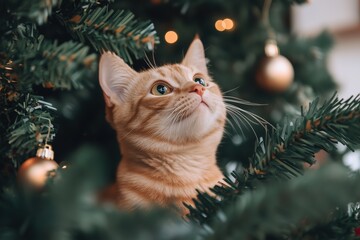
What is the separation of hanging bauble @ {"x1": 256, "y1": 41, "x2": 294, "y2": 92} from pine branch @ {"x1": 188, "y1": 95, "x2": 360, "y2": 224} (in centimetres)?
46

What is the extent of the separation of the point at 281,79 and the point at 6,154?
2.02ft

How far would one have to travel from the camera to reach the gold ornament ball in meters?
0.90

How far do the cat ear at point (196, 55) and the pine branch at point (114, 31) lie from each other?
0.12 m

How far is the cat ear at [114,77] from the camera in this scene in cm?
53

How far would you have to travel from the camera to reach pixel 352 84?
154 centimetres

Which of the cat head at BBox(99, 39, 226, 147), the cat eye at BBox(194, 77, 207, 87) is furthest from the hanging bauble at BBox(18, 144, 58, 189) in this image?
the cat eye at BBox(194, 77, 207, 87)

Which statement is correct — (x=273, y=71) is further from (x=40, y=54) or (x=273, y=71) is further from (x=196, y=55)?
(x=40, y=54)

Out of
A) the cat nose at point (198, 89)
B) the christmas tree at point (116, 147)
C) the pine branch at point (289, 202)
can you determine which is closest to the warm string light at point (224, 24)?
the christmas tree at point (116, 147)

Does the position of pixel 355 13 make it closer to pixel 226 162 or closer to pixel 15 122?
pixel 226 162

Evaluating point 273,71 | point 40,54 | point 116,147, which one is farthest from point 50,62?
point 273,71

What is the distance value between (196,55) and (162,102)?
0.12 metres

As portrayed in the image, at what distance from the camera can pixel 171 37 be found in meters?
0.83

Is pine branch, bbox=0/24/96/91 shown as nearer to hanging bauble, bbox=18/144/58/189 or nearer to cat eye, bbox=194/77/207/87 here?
hanging bauble, bbox=18/144/58/189

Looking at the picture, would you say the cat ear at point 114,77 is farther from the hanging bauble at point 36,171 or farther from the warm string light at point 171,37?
the warm string light at point 171,37
